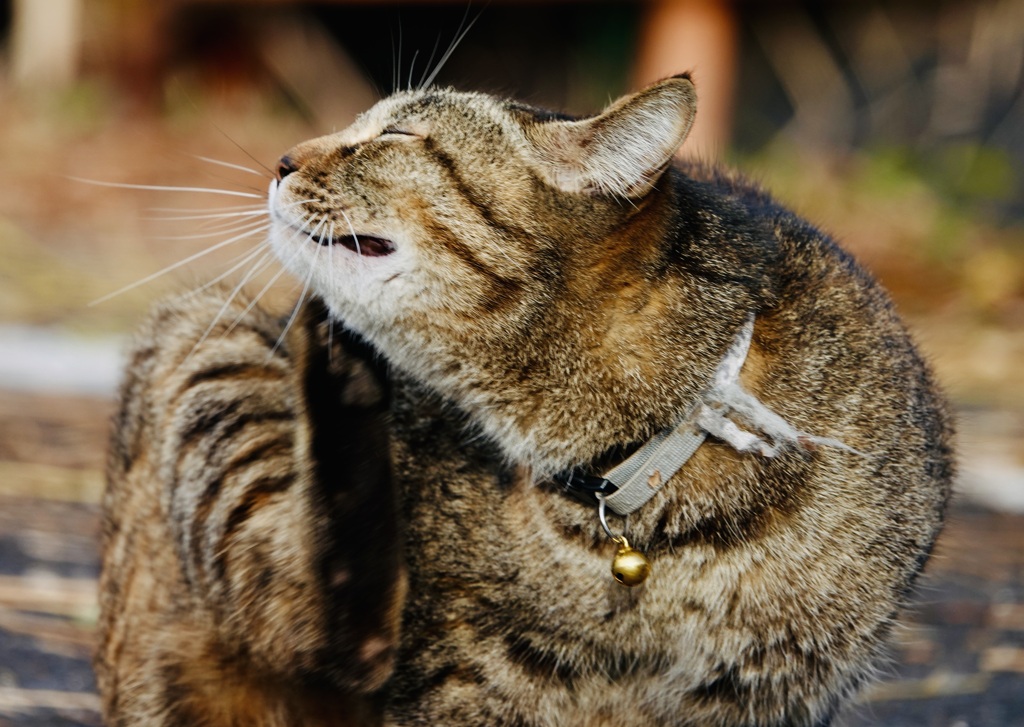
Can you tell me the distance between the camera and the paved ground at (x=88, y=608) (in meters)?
2.96

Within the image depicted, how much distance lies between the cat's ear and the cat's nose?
0.47 metres

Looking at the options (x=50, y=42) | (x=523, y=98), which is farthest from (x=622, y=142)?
(x=50, y=42)

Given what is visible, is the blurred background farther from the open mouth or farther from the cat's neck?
the cat's neck

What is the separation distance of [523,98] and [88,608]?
4.09m

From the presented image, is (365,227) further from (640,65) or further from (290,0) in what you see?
(290,0)

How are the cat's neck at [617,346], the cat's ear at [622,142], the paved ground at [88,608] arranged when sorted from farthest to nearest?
1. the paved ground at [88,608]
2. the cat's neck at [617,346]
3. the cat's ear at [622,142]

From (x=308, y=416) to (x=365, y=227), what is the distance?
384 mm

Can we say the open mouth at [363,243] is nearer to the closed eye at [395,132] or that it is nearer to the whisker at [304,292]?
the whisker at [304,292]

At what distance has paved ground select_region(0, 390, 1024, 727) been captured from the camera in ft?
9.73

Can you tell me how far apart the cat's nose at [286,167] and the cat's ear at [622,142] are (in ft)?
1.53

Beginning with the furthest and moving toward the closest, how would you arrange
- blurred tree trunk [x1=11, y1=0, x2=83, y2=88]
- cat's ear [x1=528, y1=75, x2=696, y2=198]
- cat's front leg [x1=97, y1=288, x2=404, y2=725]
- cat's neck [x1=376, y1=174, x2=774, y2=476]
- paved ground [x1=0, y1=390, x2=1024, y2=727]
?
1. blurred tree trunk [x1=11, y1=0, x2=83, y2=88]
2. paved ground [x1=0, y1=390, x2=1024, y2=727]
3. cat's front leg [x1=97, y1=288, x2=404, y2=725]
4. cat's neck [x1=376, y1=174, x2=774, y2=476]
5. cat's ear [x1=528, y1=75, x2=696, y2=198]

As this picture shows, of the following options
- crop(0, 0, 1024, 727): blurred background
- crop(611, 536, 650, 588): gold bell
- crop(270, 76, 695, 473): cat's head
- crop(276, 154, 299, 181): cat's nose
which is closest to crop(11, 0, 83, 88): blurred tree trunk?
crop(0, 0, 1024, 727): blurred background

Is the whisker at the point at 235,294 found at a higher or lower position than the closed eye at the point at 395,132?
lower

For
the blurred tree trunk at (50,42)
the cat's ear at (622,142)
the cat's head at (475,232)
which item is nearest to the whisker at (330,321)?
the cat's head at (475,232)
